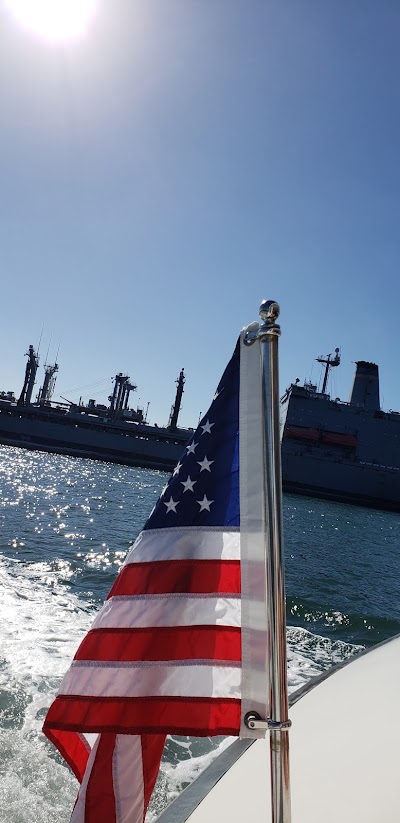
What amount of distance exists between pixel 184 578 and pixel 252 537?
9.0 inches

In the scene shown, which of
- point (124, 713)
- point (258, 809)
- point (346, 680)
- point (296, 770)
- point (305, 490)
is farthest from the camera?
point (305, 490)

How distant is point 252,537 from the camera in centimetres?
128

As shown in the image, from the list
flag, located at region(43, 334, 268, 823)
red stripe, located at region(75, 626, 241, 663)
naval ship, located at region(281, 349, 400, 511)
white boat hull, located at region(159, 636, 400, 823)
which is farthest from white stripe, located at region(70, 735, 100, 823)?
naval ship, located at region(281, 349, 400, 511)

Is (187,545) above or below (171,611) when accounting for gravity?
above

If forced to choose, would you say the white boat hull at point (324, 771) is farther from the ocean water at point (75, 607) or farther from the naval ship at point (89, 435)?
the naval ship at point (89, 435)

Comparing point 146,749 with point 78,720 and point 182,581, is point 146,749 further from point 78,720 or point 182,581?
point 182,581

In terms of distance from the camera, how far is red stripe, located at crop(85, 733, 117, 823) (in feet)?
4.40

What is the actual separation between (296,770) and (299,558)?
39.2ft

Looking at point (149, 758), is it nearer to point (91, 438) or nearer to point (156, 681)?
point (156, 681)

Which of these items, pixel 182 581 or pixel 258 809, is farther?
pixel 258 809

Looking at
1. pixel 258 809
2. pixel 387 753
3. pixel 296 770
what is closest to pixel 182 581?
pixel 258 809

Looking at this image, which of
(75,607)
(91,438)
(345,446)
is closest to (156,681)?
(75,607)

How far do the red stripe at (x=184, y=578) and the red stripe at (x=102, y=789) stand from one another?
38 centimetres

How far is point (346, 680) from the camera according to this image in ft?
9.16
